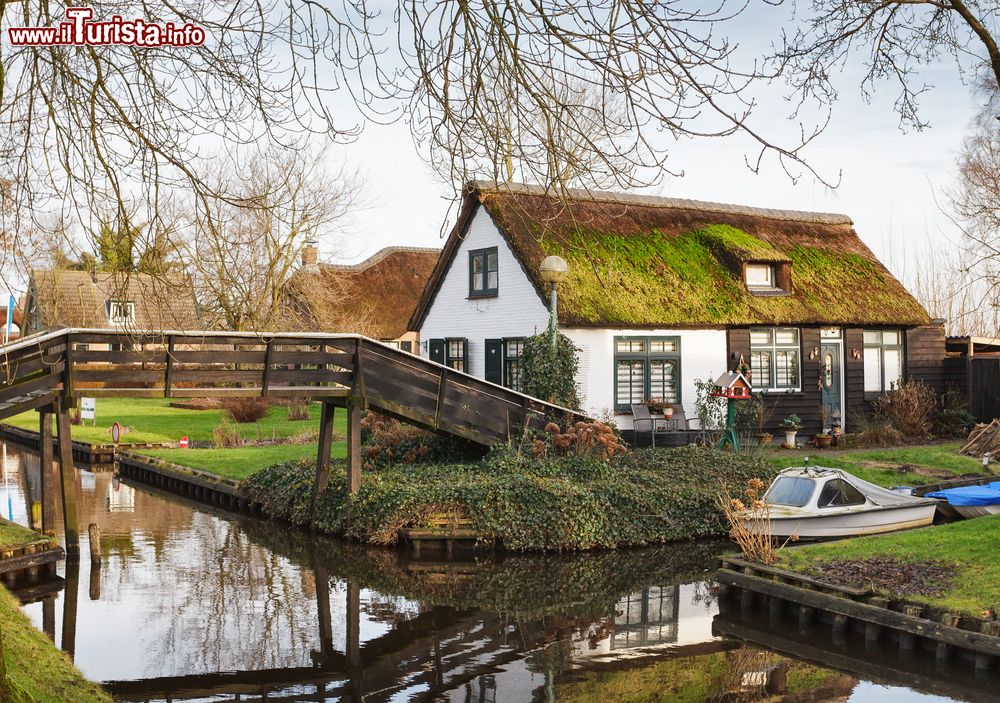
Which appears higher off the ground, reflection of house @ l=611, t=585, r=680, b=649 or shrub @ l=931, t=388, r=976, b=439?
shrub @ l=931, t=388, r=976, b=439

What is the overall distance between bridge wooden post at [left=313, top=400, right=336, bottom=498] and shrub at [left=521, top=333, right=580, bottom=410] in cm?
470

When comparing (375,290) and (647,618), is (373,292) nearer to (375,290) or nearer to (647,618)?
(375,290)

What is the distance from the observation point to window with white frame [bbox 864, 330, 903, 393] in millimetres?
28578

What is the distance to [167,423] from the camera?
128 feet

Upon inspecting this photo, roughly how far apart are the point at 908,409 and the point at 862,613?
54.8ft

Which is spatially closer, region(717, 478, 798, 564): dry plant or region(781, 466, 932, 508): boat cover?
region(717, 478, 798, 564): dry plant

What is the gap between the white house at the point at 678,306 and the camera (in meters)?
25.0

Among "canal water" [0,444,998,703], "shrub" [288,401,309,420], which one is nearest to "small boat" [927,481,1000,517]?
"canal water" [0,444,998,703]

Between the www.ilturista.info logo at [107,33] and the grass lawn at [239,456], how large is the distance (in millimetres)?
17179

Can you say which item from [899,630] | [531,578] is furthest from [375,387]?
[899,630]

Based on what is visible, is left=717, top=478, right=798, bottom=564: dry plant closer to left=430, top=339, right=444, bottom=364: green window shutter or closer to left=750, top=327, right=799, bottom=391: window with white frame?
left=750, top=327, right=799, bottom=391: window with white frame

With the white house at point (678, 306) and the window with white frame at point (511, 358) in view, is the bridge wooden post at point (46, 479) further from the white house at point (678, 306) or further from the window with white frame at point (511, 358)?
the window with white frame at point (511, 358)

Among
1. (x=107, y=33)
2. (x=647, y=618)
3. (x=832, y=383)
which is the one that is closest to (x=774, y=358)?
(x=832, y=383)

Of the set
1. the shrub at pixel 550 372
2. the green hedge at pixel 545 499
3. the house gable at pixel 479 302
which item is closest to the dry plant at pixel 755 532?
the green hedge at pixel 545 499
